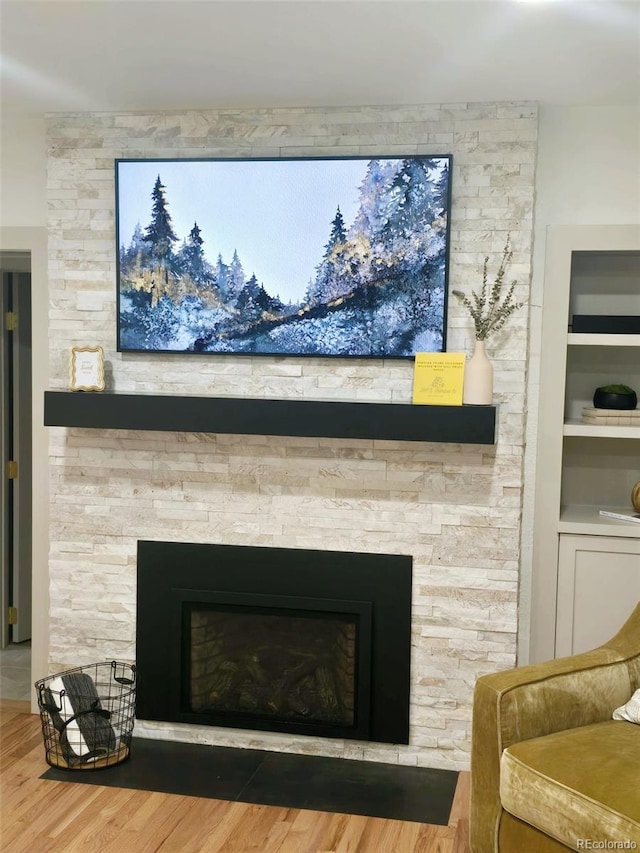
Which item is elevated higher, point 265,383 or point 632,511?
point 265,383

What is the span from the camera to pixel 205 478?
3.55 meters

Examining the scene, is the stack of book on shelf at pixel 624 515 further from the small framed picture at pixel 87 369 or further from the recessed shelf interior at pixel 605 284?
the small framed picture at pixel 87 369

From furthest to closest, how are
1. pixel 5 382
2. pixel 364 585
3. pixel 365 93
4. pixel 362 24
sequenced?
1. pixel 5 382
2. pixel 364 585
3. pixel 365 93
4. pixel 362 24

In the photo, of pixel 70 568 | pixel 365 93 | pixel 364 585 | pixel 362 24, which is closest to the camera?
pixel 362 24

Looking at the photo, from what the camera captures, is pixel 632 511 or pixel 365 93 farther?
pixel 632 511

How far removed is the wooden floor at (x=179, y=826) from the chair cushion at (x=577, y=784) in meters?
0.63

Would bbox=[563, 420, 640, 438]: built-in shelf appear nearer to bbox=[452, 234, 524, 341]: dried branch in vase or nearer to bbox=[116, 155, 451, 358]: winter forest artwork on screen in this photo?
bbox=[452, 234, 524, 341]: dried branch in vase

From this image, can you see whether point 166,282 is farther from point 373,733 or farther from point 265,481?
point 373,733

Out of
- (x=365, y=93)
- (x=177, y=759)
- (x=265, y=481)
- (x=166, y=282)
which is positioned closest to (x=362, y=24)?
(x=365, y=93)

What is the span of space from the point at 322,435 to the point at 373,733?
1.18 metres

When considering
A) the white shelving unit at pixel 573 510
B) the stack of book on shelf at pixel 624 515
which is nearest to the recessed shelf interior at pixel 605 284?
the white shelving unit at pixel 573 510

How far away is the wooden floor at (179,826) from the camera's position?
2812 millimetres

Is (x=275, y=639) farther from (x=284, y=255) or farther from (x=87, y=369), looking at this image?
(x=284, y=255)

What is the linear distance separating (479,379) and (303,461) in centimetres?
75
